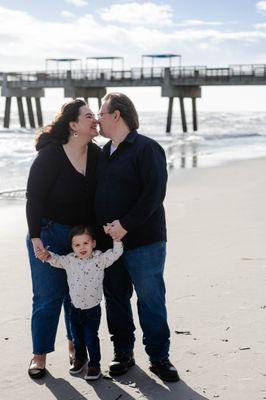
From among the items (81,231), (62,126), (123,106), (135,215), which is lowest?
(81,231)

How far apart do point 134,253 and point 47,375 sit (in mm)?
909

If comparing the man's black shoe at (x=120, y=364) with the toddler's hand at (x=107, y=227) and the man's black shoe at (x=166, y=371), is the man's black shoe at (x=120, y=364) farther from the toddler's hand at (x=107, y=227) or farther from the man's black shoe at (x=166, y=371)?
the toddler's hand at (x=107, y=227)

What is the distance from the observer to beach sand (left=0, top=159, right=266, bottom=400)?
3.62 m

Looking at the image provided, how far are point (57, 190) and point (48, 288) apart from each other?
59 cm

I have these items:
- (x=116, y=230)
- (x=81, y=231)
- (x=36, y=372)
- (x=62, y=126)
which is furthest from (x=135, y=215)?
(x=36, y=372)

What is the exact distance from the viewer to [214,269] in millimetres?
5902

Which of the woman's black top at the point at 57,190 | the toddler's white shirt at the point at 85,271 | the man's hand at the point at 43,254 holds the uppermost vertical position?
the woman's black top at the point at 57,190

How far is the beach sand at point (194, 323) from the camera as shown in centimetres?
362

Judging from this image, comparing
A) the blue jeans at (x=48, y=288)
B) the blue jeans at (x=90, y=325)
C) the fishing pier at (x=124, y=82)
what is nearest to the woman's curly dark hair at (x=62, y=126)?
the blue jeans at (x=48, y=288)

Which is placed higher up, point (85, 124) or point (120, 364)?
point (85, 124)

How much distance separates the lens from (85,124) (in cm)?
375

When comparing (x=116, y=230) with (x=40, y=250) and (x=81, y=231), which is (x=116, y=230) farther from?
(x=40, y=250)

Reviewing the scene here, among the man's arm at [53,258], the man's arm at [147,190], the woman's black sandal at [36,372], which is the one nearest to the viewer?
the man's arm at [147,190]

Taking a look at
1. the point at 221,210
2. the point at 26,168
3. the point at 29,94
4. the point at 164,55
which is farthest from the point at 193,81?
the point at 221,210
